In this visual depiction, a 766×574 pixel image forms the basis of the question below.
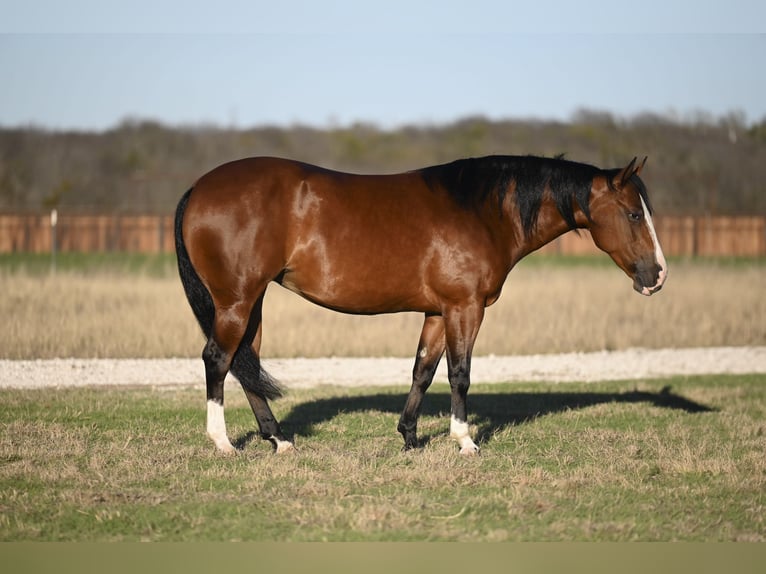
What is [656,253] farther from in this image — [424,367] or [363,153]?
[363,153]

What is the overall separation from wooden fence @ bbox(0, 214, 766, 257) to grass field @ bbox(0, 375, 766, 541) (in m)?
35.7

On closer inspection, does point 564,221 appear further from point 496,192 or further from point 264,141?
point 264,141

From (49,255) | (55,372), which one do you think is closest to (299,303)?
(55,372)

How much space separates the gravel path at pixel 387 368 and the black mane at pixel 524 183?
4674mm

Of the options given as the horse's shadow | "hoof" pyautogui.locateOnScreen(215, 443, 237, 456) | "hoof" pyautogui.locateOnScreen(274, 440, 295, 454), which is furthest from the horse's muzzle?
"hoof" pyautogui.locateOnScreen(215, 443, 237, 456)

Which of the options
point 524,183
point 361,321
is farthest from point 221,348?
point 361,321

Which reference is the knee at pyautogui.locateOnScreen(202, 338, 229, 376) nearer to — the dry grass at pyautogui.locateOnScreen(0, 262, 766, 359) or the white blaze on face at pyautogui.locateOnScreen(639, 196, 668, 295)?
the white blaze on face at pyautogui.locateOnScreen(639, 196, 668, 295)

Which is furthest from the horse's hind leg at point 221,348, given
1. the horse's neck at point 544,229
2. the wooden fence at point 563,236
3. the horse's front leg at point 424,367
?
the wooden fence at point 563,236

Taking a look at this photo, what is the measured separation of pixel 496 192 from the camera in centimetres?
745

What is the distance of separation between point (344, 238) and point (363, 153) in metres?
61.4

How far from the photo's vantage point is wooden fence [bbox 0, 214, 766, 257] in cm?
4431

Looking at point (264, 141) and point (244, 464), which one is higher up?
point (264, 141)

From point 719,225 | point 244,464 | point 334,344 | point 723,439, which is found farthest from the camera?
point 719,225

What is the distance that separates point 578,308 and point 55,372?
9566 mm
